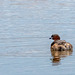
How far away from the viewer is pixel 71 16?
89.4 ft

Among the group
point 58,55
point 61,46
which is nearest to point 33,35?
point 61,46

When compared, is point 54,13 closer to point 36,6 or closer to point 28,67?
point 36,6

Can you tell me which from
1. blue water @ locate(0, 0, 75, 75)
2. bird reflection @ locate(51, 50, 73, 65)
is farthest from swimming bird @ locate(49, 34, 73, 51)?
blue water @ locate(0, 0, 75, 75)

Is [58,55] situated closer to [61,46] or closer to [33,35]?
[61,46]

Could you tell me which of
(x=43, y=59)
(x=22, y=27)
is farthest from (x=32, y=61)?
(x=22, y=27)

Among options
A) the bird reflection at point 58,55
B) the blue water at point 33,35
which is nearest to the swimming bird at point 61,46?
the bird reflection at point 58,55

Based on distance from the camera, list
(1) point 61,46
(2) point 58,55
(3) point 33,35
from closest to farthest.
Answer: (2) point 58,55, (1) point 61,46, (3) point 33,35

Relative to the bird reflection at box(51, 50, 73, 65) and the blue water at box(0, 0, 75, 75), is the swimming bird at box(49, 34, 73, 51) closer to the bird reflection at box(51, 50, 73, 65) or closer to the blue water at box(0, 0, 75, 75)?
the bird reflection at box(51, 50, 73, 65)

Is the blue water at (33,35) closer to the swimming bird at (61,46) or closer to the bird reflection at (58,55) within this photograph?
the bird reflection at (58,55)

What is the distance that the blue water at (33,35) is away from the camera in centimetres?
1429

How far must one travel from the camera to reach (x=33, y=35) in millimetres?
20641

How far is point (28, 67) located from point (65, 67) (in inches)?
42.6

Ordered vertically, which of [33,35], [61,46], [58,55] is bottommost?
[58,55]

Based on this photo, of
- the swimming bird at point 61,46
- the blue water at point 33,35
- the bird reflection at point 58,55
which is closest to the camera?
the blue water at point 33,35
